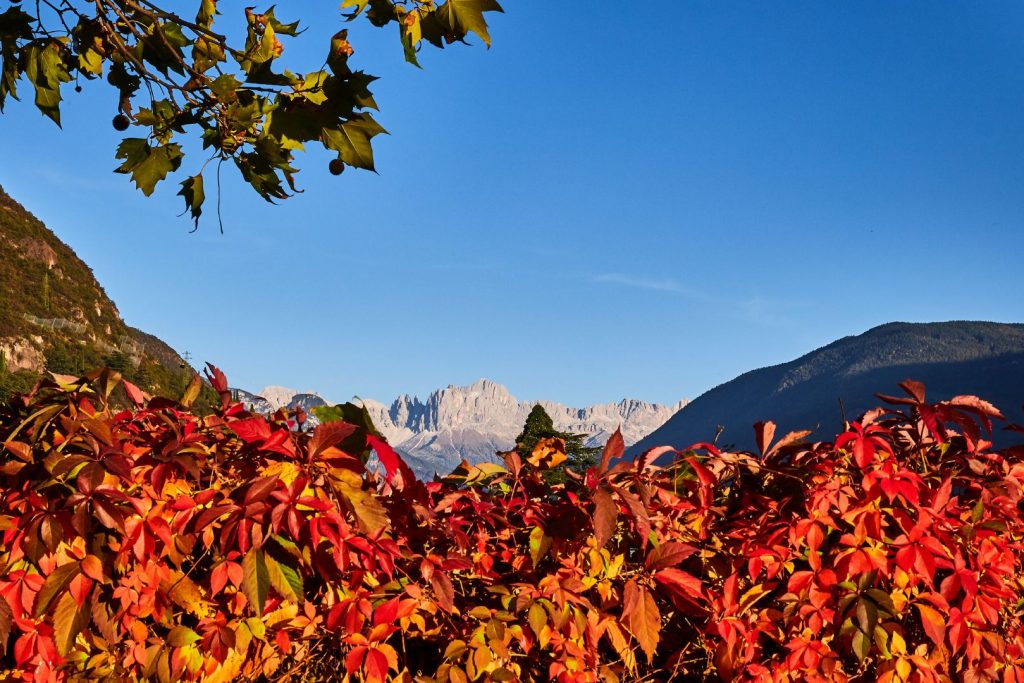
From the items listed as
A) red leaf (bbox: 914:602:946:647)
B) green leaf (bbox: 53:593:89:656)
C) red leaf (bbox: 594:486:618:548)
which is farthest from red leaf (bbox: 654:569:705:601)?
green leaf (bbox: 53:593:89:656)

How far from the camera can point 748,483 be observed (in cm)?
230

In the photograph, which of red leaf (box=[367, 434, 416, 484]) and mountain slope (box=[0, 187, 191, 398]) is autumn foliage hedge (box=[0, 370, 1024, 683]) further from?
mountain slope (box=[0, 187, 191, 398])

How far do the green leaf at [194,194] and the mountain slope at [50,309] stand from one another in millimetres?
88892

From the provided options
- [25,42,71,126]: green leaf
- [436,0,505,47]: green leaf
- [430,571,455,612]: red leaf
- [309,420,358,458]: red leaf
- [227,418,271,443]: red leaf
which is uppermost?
[25,42,71,126]: green leaf

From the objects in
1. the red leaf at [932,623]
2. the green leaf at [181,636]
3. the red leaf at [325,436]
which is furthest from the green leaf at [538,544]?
the red leaf at [932,623]

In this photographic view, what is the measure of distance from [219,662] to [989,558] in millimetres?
2065

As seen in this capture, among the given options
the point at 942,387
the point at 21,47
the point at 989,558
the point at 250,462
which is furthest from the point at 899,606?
the point at 942,387

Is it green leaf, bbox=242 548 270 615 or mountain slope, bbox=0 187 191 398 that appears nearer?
green leaf, bbox=242 548 270 615

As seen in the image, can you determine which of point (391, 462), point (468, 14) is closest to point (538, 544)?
point (391, 462)

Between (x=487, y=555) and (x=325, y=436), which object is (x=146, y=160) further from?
(x=487, y=555)

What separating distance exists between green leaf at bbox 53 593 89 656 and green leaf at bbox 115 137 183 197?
1.61 m

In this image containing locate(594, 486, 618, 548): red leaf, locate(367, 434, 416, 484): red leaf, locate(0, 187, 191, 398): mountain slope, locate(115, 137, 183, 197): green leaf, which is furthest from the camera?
locate(0, 187, 191, 398): mountain slope

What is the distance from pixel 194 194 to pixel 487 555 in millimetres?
1769

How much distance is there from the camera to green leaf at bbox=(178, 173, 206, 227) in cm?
290
